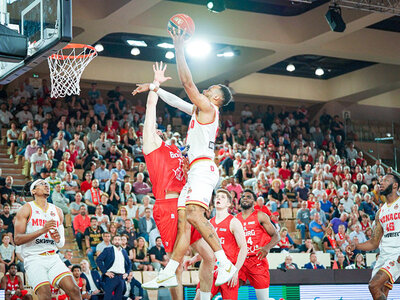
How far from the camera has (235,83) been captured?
27766mm

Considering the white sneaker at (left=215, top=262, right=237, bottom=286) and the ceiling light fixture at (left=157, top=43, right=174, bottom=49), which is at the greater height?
the ceiling light fixture at (left=157, top=43, right=174, bottom=49)

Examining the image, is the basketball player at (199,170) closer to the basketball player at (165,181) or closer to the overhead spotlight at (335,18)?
the basketball player at (165,181)

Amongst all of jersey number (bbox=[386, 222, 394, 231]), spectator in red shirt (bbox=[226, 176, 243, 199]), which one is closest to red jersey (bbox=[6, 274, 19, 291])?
spectator in red shirt (bbox=[226, 176, 243, 199])

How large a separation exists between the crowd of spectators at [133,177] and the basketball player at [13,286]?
0.98 ft

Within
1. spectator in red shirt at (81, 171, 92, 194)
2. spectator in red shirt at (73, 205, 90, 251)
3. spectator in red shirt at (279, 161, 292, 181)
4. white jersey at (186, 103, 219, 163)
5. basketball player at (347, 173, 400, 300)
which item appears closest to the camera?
white jersey at (186, 103, 219, 163)

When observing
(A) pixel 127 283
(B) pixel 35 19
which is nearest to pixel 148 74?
(A) pixel 127 283

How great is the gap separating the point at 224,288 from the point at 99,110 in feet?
47.6

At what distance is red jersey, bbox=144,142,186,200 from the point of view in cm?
735

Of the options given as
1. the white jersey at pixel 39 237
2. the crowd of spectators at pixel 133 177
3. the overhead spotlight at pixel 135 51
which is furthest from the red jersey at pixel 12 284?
the overhead spotlight at pixel 135 51

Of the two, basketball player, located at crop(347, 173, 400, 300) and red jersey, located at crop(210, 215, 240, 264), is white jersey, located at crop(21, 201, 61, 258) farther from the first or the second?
basketball player, located at crop(347, 173, 400, 300)

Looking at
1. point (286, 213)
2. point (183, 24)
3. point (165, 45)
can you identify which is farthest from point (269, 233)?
point (165, 45)

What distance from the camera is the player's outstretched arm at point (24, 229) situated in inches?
307

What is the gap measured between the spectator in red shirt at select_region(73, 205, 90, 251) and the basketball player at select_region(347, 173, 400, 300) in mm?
7146

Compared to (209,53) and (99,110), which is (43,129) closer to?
(99,110)
